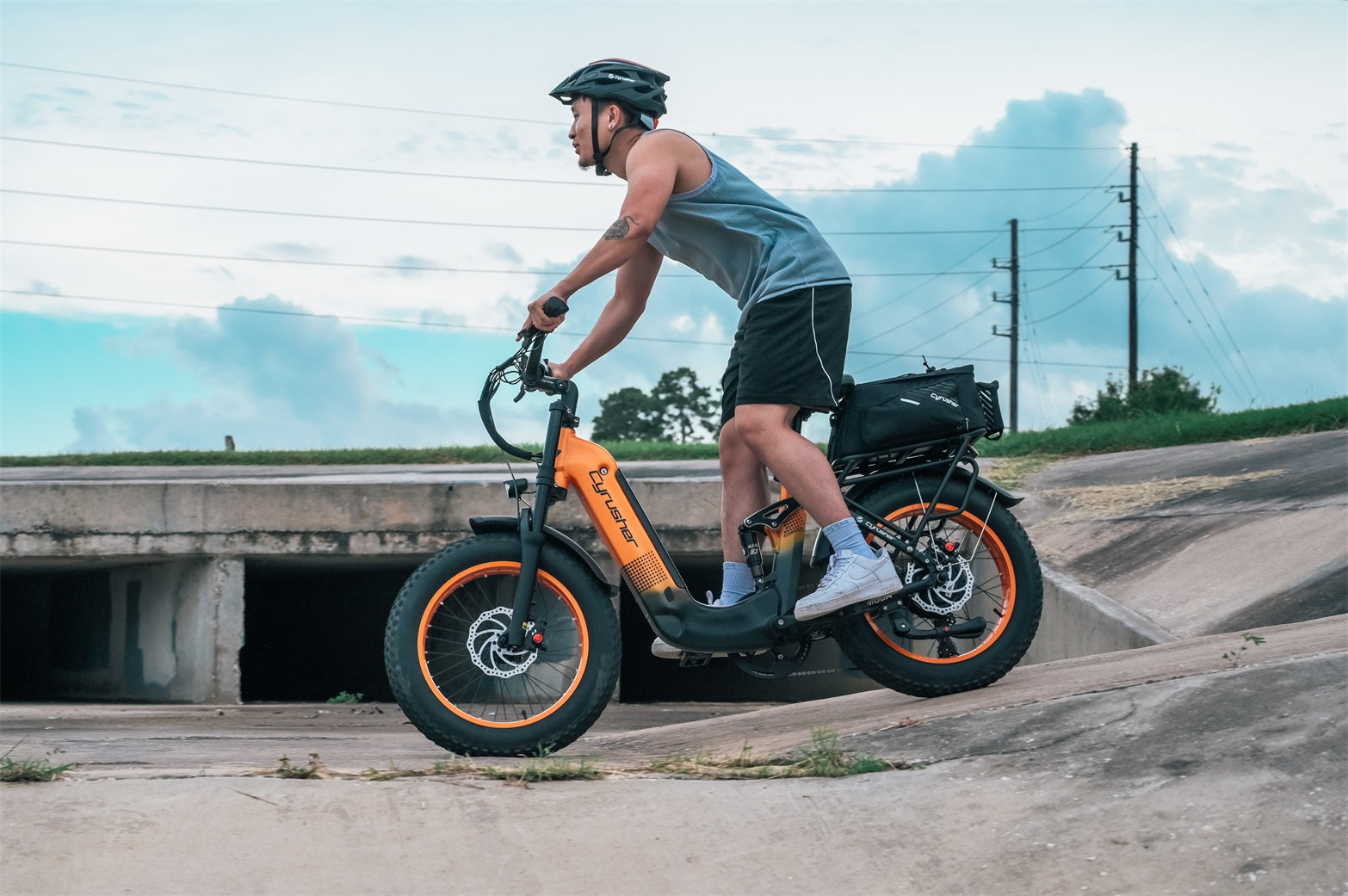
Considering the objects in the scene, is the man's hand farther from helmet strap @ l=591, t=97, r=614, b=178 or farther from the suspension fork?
helmet strap @ l=591, t=97, r=614, b=178

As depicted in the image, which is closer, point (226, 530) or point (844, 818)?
point (844, 818)

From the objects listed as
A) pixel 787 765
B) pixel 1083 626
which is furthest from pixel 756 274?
pixel 1083 626

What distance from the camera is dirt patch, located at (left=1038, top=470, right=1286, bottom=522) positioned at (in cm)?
905

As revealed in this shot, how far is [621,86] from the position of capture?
4.18m

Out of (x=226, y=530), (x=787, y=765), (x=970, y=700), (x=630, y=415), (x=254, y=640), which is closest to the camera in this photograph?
(x=787, y=765)

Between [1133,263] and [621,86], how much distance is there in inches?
1423

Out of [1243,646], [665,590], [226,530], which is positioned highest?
[665,590]

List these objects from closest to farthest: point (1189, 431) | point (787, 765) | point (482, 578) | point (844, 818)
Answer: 1. point (844, 818)
2. point (787, 765)
3. point (482, 578)
4. point (1189, 431)

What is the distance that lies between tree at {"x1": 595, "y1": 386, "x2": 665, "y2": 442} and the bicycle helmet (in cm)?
2937

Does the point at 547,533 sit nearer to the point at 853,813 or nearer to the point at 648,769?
the point at 648,769

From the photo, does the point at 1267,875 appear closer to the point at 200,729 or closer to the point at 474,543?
the point at 474,543

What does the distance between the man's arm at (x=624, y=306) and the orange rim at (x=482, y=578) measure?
32.1 inches

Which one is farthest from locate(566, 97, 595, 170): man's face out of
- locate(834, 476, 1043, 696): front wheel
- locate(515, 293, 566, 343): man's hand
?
locate(834, 476, 1043, 696): front wheel

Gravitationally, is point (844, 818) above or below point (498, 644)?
below
